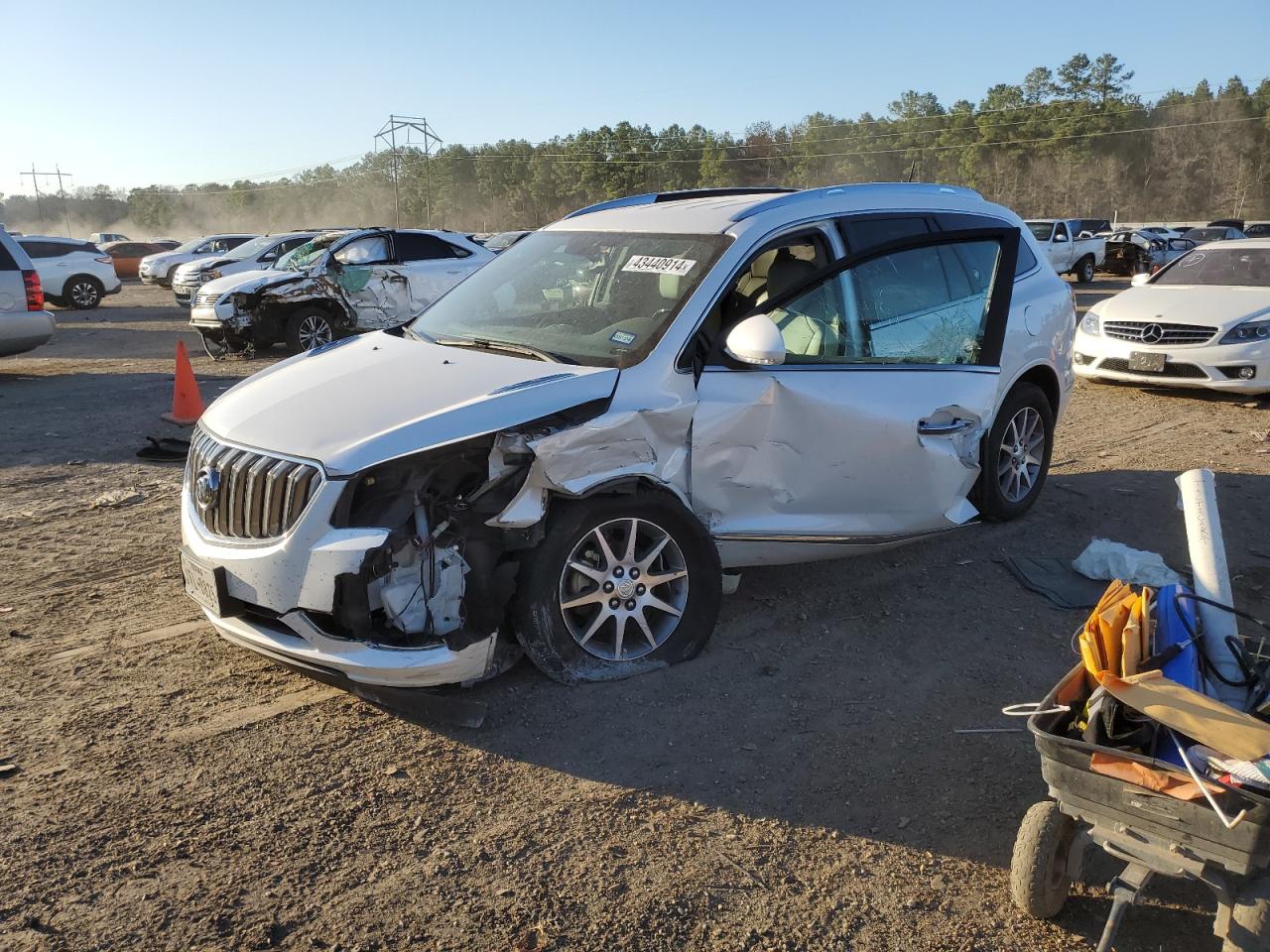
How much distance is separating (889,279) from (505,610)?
101 inches

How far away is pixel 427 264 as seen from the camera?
14297mm

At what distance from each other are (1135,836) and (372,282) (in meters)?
13.0

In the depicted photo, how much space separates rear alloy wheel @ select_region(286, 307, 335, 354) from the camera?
13805 millimetres

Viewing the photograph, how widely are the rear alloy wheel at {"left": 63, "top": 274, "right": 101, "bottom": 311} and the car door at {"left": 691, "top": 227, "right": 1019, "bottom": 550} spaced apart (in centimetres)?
2400

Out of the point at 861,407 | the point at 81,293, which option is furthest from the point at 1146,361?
the point at 81,293

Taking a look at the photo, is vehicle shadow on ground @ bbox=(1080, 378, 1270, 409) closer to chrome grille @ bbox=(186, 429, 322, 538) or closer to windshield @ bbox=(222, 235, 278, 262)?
chrome grille @ bbox=(186, 429, 322, 538)

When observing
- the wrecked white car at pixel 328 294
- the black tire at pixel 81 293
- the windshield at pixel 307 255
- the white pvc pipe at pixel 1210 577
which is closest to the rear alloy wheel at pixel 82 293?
the black tire at pixel 81 293

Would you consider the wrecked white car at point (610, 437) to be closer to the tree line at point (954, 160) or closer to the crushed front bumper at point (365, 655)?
the crushed front bumper at point (365, 655)

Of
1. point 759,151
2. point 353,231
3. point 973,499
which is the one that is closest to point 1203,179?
point 759,151

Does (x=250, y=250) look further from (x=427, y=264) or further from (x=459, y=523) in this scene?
(x=459, y=523)

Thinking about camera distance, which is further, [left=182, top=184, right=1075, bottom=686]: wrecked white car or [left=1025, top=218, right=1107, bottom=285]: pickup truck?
[left=1025, top=218, right=1107, bottom=285]: pickup truck

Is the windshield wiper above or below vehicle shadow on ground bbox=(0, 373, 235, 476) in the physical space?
above

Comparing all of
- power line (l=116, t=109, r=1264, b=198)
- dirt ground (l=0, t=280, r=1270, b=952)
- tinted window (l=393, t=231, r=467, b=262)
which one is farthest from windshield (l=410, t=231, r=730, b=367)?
power line (l=116, t=109, r=1264, b=198)

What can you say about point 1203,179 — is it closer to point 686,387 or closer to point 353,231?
point 353,231
